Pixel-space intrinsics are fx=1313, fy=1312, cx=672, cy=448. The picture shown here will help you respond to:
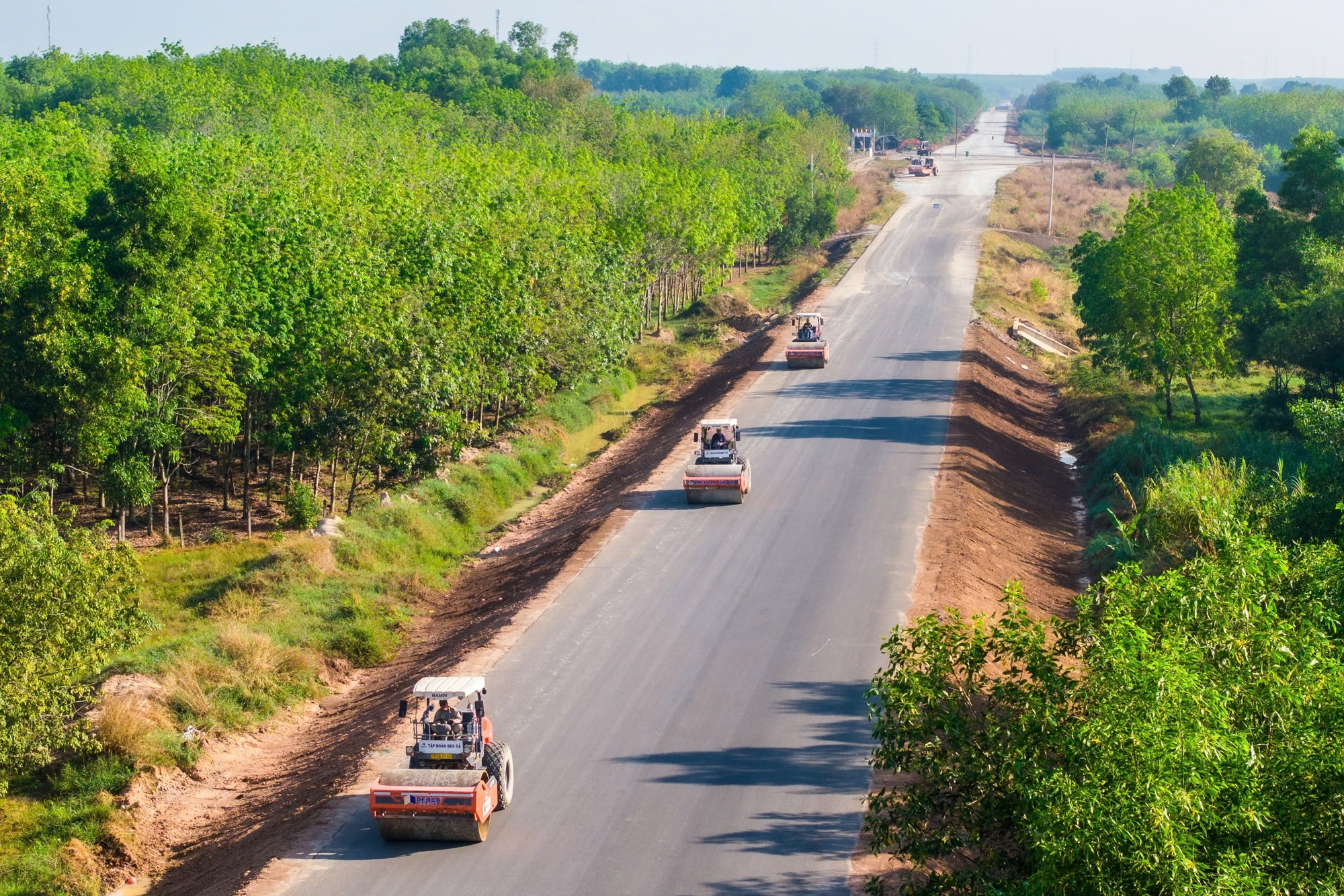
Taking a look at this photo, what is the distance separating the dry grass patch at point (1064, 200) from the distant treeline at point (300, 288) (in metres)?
42.7

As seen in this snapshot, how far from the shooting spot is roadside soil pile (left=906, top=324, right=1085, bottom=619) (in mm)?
32250

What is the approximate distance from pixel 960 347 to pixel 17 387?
4224 centimetres

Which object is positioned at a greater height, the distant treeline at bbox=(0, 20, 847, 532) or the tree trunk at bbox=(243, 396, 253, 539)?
the distant treeline at bbox=(0, 20, 847, 532)

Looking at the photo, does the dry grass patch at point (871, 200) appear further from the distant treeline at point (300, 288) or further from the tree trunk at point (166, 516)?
the tree trunk at point (166, 516)

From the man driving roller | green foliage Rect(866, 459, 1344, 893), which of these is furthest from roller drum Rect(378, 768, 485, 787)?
green foliage Rect(866, 459, 1344, 893)

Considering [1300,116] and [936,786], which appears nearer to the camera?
[936,786]

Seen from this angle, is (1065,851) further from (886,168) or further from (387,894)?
(886,168)

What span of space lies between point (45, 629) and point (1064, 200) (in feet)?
402

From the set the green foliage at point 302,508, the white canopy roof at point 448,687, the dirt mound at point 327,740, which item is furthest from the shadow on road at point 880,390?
the white canopy roof at point 448,687

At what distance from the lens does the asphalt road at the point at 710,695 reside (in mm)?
18875

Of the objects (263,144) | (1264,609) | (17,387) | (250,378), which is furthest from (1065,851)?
(263,144)

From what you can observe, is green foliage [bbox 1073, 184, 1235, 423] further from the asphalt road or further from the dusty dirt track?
the dusty dirt track

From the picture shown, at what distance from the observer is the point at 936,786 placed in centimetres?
1439

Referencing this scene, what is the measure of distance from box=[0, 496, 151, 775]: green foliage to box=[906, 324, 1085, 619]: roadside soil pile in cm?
1661
